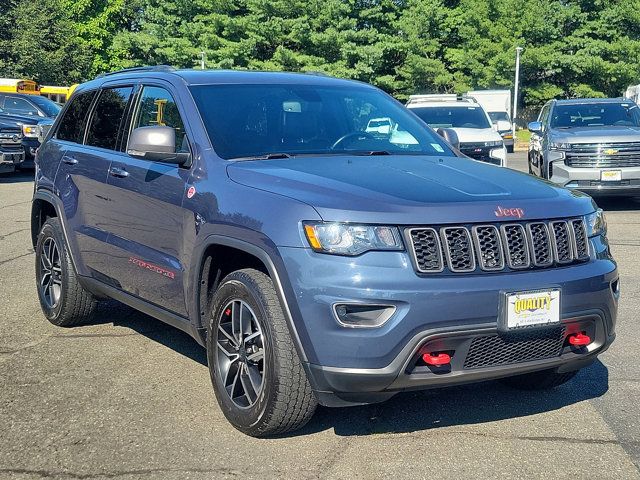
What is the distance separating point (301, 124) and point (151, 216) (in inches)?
40.1

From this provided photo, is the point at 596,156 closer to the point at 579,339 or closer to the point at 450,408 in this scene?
the point at 450,408

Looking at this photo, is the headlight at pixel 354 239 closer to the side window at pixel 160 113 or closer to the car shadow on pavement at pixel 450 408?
the car shadow on pavement at pixel 450 408

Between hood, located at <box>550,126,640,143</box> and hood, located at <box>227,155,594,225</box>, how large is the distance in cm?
882

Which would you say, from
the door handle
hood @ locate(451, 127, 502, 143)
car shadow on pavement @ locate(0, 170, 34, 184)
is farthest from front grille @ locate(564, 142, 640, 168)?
car shadow on pavement @ locate(0, 170, 34, 184)

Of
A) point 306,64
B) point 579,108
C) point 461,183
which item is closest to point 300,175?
point 461,183

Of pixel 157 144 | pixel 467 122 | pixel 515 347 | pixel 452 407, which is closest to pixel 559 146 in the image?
pixel 467 122

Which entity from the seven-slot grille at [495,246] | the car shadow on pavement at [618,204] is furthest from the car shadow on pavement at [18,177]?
the seven-slot grille at [495,246]

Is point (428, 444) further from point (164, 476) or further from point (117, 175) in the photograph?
point (117, 175)

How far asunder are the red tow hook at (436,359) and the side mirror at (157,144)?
5.82ft

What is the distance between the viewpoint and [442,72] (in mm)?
50125

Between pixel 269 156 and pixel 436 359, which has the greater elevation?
pixel 269 156

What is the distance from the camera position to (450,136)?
598cm

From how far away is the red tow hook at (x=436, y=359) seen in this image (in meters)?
3.88

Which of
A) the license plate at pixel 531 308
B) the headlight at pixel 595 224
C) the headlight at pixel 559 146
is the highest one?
Answer: the headlight at pixel 595 224
